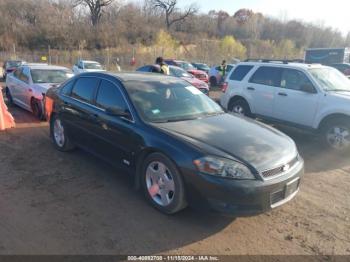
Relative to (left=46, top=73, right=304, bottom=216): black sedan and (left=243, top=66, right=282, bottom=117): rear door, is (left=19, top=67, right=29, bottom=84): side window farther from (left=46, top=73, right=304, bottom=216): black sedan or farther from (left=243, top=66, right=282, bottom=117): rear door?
(left=243, top=66, right=282, bottom=117): rear door

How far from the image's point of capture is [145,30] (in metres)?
64.4

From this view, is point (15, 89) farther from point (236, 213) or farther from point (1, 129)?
point (236, 213)

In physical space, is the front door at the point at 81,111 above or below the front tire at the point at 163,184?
above

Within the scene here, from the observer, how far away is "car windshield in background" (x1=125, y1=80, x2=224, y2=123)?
447cm

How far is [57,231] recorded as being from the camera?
140 inches

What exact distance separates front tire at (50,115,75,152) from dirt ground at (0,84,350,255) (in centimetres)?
60

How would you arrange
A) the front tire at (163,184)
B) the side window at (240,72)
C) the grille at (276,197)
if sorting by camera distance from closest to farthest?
the grille at (276,197)
the front tire at (163,184)
the side window at (240,72)

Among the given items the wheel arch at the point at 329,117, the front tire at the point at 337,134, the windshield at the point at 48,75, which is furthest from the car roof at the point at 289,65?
the windshield at the point at 48,75

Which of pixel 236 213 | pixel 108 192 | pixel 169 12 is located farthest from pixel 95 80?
pixel 169 12

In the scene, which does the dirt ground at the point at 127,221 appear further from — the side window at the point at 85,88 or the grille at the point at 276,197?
the side window at the point at 85,88

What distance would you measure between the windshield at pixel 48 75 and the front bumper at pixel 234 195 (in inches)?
283

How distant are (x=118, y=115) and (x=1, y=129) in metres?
4.67

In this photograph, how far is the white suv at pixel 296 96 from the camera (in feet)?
23.1

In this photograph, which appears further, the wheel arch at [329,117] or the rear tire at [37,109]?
the rear tire at [37,109]
